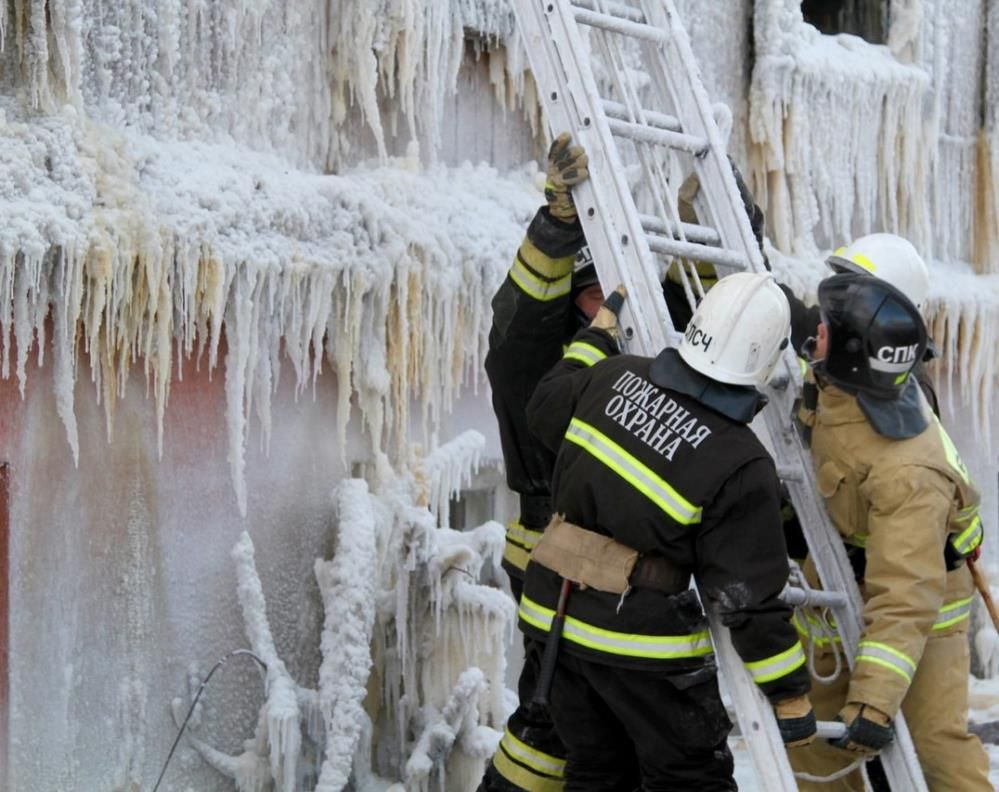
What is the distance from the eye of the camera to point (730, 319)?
396 cm

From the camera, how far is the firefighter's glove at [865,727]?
4199mm

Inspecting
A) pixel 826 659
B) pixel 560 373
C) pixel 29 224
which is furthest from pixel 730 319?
pixel 29 224

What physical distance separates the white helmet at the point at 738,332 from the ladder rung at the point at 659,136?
68cm

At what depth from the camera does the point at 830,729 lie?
4211 millimetres

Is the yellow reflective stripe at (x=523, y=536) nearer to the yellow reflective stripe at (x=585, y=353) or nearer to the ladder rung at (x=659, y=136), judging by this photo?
the yellow reflective stripe at (x=585, y=353)

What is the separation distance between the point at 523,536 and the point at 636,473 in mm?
1050

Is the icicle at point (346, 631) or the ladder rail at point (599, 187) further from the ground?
the ladder rail at point (599, 187)

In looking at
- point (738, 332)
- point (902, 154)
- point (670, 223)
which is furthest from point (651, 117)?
point (902, 154)

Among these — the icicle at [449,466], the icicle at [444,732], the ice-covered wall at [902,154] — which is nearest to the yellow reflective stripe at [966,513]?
the icicle at [444,732]

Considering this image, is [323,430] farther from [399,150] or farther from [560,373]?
[560,373]

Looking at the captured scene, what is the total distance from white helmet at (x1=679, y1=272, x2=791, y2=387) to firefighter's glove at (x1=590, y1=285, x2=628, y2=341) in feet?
0.98

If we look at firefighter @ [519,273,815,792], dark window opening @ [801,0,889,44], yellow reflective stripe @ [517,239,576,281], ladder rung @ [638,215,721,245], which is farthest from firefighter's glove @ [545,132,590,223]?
dark window opening @ [801,0,889,44]

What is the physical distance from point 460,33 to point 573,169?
2.46 metres

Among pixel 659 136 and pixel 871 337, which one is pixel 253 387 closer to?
pixel 659 136
